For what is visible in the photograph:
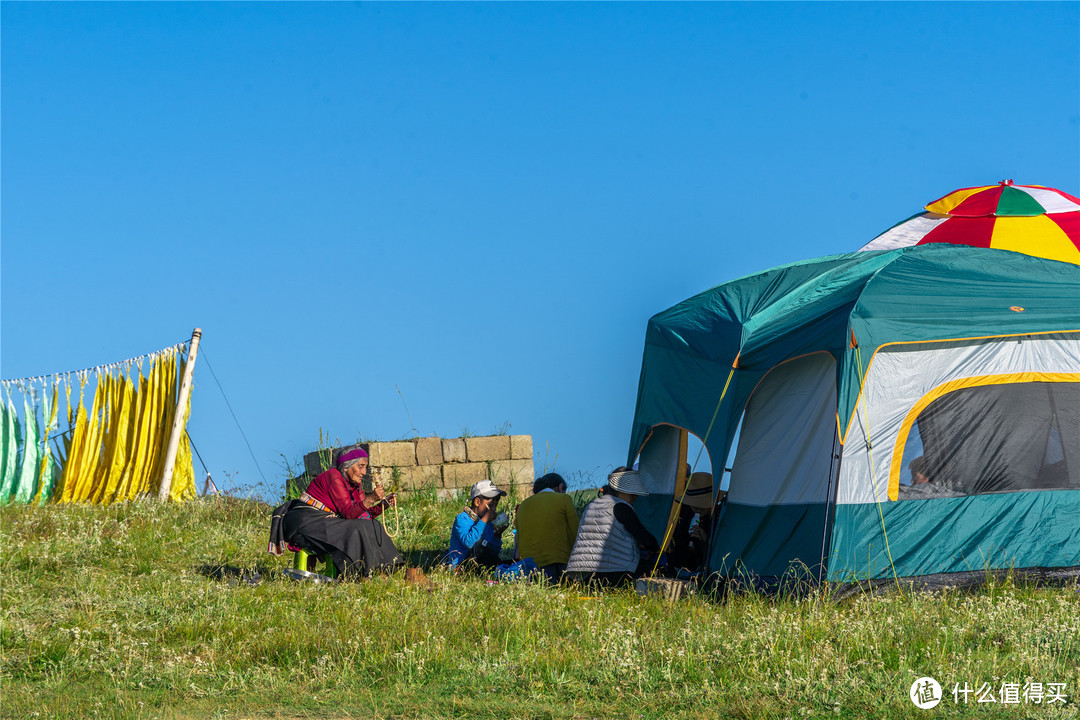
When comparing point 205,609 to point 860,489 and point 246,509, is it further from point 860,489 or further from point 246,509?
point 246,509

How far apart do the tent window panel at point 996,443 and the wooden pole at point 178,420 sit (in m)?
9.82

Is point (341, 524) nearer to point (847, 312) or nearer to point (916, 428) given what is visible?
point (847, 312)

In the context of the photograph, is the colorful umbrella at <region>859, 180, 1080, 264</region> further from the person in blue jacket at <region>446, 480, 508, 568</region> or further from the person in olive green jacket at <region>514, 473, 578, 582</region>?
the person in blue jacket at <region>446, 480, 508, 568</region>

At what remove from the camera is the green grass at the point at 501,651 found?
5352 mm

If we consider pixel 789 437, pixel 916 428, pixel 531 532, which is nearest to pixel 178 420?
pixel 531 532

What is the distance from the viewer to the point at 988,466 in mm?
8062

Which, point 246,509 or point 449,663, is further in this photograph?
point 246,509

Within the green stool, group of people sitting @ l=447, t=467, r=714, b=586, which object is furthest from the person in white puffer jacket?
the green stool

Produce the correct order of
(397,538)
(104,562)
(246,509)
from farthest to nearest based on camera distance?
1. (246,509)
2. (397,538)
3. (104,562)

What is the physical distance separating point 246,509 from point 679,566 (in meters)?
6.37

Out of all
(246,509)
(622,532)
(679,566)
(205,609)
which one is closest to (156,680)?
(205,609)

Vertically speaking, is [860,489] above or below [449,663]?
above

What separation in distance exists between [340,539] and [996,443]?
5.34 meters

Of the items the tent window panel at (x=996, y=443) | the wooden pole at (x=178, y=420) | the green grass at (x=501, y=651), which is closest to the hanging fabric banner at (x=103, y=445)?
the wooden pole at (x=178, y=420)
